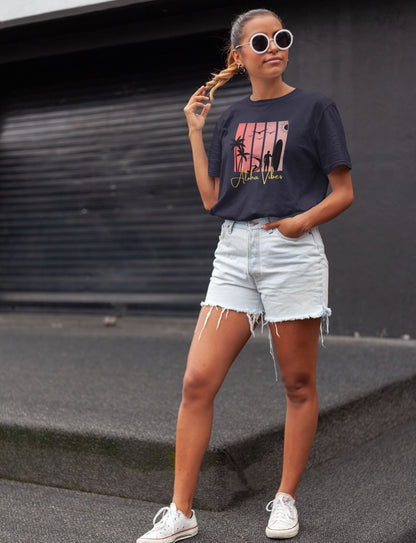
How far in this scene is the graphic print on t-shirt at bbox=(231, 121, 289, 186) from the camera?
7.48 ft

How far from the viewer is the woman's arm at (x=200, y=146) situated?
8.04 ft

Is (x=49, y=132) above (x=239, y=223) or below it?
above

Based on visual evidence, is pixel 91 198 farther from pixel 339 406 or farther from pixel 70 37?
pixel 339 406

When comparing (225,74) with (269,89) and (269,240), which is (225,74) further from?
(269,240)

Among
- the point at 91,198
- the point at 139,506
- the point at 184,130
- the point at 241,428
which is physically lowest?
the point at 139,506

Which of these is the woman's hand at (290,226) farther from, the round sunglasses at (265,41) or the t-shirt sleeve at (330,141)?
the round sunglasses at (265,41)

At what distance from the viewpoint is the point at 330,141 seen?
225 cm

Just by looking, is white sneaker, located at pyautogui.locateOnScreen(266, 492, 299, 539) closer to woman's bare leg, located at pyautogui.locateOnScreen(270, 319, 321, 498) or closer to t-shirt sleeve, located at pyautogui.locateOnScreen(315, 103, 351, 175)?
woman's bare leg, located at pyautogui.locateOnScreen(270, 319, 321, 498)

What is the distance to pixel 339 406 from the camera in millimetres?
3355

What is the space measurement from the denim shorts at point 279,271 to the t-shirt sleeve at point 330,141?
0.83 feet

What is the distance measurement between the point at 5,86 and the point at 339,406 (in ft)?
20.6

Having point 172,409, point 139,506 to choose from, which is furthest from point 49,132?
point 139,506

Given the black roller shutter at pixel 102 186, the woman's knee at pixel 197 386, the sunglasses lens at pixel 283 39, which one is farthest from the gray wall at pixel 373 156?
the woman's knee at pixel 197 386

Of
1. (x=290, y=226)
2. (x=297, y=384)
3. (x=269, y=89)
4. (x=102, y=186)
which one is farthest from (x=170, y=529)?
(x=102, y=186)
